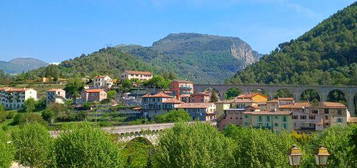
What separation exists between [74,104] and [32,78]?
32565mm

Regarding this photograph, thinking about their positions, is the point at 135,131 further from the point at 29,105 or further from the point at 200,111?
the point at 29,105

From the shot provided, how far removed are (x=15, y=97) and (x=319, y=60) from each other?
74.3 meters

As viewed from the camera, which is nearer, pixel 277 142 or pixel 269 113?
pixel 277 142

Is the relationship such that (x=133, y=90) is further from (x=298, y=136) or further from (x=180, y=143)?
(x=180, y=143)

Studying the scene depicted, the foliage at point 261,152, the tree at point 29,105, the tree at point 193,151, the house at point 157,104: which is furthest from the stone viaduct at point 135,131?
the tree at point 29,105

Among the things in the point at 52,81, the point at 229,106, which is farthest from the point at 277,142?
the point at 52,81

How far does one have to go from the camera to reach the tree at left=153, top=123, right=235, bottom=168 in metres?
26.9

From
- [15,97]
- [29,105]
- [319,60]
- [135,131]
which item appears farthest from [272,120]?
[319,60]

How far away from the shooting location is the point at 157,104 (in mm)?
77562

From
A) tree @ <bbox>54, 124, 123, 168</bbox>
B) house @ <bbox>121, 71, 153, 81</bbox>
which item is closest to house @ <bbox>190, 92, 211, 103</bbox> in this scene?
house @ <bbox>121, 71, 153, 81</bbox>

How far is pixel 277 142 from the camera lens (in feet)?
88.3

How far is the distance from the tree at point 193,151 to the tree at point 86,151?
304 cm

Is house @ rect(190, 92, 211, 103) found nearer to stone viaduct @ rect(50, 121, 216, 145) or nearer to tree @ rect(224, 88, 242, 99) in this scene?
tree @ rect(224, 88, 242, 99)

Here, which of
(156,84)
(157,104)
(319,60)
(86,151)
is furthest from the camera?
(319,60)
